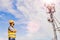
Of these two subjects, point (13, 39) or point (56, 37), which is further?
point (56, 37)

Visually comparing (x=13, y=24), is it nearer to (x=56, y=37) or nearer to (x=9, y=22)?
(x=9, y=22)

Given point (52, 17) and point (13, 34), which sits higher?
point (52, 17)

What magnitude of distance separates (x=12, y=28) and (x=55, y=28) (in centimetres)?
459

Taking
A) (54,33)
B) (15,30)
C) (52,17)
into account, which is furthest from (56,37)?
(15,30)

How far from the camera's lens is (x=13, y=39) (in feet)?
63.5

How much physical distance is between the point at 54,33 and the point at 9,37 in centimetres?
504

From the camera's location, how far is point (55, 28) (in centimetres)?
2173

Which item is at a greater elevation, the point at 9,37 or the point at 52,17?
the point at 52,17

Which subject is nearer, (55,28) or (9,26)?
(9,26)

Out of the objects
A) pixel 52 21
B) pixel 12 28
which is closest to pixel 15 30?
pixel 12 28

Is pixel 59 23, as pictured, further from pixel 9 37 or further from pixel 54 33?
pixel 9 37

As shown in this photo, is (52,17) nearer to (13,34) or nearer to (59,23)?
(59,23)

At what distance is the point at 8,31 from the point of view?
19641 millimetres

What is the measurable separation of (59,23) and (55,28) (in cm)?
113
